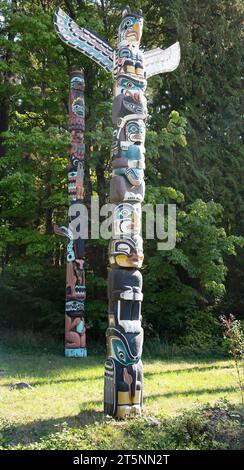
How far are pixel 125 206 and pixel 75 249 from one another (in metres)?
5.32

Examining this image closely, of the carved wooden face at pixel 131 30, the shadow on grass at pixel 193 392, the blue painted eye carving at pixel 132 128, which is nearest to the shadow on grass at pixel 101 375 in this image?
the shadow on grass at pixel 193 392

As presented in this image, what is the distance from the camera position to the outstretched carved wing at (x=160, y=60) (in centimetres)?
783

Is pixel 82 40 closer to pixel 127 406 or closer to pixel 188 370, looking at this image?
pixel 127 406

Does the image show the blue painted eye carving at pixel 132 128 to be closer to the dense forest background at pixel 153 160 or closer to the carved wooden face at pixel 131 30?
the carved wooden face at pixel 131 30

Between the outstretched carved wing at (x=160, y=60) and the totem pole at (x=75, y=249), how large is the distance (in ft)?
14.5

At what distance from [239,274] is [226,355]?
3.73 metres

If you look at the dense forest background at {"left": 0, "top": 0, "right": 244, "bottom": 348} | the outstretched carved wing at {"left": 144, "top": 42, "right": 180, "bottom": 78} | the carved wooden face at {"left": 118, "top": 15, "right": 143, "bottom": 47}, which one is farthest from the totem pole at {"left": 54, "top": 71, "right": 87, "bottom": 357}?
the carved wooden face at {"left": 118, "top": 15, "right": 143, "bottom": 47}

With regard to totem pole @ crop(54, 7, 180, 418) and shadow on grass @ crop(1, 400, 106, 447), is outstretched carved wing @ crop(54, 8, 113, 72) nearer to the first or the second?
totem pole @ crop(54, 7, 180, 418)

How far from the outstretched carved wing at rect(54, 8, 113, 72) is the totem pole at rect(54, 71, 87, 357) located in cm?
446

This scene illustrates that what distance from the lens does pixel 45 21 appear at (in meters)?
13.5
